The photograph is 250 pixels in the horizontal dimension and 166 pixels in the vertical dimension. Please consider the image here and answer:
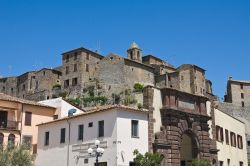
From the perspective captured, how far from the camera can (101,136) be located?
31.7 m

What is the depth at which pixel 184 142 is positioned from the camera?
38.8m

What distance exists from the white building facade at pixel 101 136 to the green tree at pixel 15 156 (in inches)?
141

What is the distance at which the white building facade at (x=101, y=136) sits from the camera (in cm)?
3038

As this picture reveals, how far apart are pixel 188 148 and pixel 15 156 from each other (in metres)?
16.4

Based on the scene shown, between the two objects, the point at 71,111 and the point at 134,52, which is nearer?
the point at 71,111

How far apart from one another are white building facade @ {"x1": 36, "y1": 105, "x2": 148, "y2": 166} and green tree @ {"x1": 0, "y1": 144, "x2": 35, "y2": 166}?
3579 millimetres

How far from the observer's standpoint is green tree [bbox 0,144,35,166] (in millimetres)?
31203

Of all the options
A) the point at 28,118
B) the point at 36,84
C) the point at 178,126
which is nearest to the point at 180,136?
the point at 178,126

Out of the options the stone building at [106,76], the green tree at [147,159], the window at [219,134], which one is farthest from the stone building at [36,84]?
the green tree at [147,159]

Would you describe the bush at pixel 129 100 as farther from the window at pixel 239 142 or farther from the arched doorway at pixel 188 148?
the arched doorway at pixel 188 148

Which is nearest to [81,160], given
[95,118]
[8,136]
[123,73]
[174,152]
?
[95,118]

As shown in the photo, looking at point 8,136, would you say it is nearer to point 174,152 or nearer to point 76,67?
point 174,152

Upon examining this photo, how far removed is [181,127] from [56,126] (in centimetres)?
1163

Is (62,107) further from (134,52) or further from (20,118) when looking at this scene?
(134,52)
